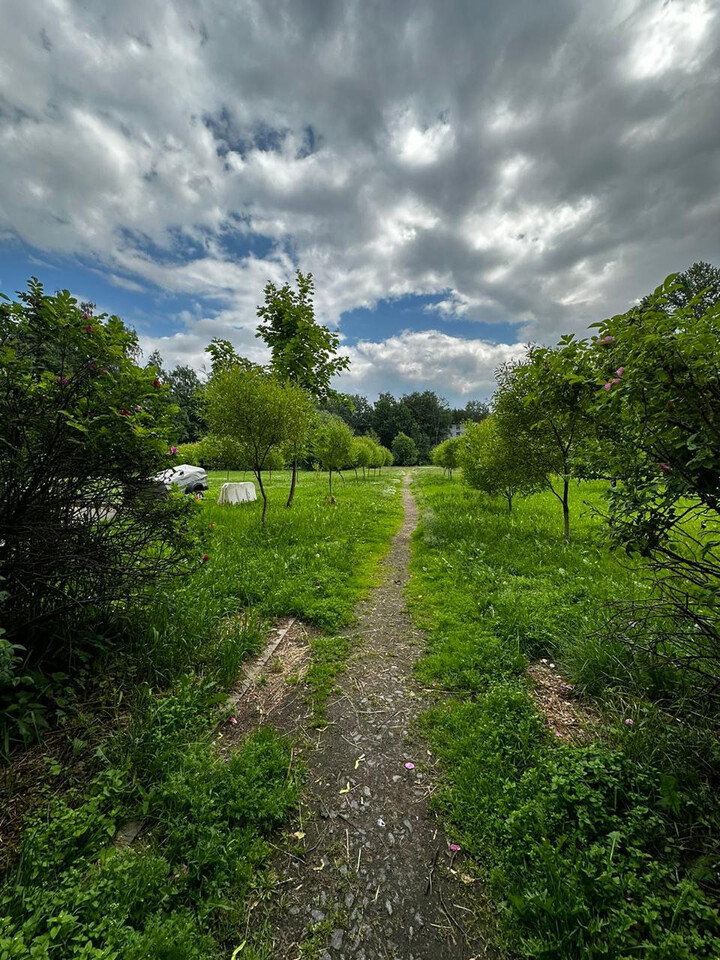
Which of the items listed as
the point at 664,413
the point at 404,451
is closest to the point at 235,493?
the point at 664,413

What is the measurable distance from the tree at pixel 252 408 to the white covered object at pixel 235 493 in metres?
6.80

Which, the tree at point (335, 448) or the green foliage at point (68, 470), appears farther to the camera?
the tree at point (335, 448)

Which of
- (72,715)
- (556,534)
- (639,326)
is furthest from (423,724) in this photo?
(556,534)

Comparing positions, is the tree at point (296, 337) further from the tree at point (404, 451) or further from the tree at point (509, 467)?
the tree at point (404, 451)

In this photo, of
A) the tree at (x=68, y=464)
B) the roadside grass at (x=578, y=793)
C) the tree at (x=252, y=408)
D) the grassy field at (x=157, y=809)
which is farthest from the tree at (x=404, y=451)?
the tree at (x=68, y=464)

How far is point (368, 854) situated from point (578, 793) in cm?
161

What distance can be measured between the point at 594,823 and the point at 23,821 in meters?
3.92

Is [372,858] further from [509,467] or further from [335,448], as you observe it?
[335,448]

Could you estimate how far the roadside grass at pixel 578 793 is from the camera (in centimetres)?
194

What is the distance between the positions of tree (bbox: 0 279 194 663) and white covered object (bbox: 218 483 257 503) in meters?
12.7

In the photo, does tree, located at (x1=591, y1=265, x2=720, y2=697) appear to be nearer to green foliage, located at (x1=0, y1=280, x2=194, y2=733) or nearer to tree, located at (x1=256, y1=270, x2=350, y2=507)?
green foliage, located at (x1=0, y1=280, x2=194, y2=733)

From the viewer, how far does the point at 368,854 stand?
99.5 inches

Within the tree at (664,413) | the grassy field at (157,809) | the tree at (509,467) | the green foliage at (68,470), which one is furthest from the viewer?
the tree at (509,467)

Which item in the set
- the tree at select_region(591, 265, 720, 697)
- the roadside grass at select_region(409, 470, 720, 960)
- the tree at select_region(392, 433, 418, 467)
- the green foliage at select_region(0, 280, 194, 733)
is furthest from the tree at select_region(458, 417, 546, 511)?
the tree at select_region(392, 433, 418, 467)
